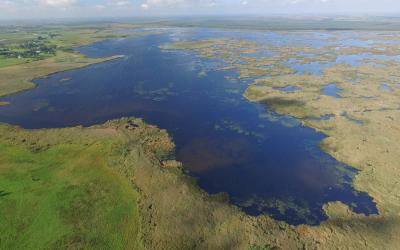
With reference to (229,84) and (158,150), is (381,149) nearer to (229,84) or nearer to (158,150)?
(158,150)

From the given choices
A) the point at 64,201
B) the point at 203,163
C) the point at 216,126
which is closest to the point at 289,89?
the point at 216,126

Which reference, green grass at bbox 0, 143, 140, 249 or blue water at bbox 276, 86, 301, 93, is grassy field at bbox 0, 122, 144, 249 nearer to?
green grass at bbox 0, 143, 140, 249

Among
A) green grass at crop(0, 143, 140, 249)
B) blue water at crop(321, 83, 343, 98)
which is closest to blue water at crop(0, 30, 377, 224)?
A: green grass at crop(0, 143, 140, 249)

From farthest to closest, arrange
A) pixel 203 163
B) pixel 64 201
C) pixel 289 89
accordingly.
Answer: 1. pixel 289 89
2. pixel 203 163
3. pixel 64 201

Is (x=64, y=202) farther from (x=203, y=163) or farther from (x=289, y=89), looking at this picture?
(x=289, y=89)

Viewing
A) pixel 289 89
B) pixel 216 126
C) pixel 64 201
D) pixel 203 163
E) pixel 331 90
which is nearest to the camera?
pixel 64 201

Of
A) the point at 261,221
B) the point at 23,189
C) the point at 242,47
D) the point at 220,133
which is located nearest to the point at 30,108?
the point at 23,189

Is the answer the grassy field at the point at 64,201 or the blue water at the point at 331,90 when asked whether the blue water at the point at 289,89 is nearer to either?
the blue water at the point at 331,90

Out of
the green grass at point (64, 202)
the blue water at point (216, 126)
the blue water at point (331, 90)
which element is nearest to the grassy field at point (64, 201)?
the green grass at point (64, 202)
